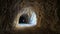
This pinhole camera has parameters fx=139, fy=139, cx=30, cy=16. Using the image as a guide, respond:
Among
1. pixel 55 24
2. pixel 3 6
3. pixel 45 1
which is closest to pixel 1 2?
pixel 3 6

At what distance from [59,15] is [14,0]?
2.36 meters

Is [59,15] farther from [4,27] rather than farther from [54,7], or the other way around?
[4,27]

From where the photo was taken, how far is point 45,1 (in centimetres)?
718

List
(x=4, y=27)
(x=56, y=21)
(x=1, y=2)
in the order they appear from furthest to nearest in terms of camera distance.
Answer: (x=4, y=27) → (x=56, y=21) → (x=1, y=2)

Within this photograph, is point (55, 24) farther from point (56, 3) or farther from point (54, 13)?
point (56, 3)

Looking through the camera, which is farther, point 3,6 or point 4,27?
point 4,27

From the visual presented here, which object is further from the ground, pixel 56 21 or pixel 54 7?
pixel 54 7

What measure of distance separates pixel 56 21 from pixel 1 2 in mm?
2692

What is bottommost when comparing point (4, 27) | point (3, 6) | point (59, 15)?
point (4, 27)

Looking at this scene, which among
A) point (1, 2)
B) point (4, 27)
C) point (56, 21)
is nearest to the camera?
point (1, 2)

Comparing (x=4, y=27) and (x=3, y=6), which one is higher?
(x=3, y=6)

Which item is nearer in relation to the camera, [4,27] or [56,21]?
[56,21]

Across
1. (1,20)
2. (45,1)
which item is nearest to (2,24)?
(1,20)

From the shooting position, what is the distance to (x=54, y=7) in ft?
21.4
